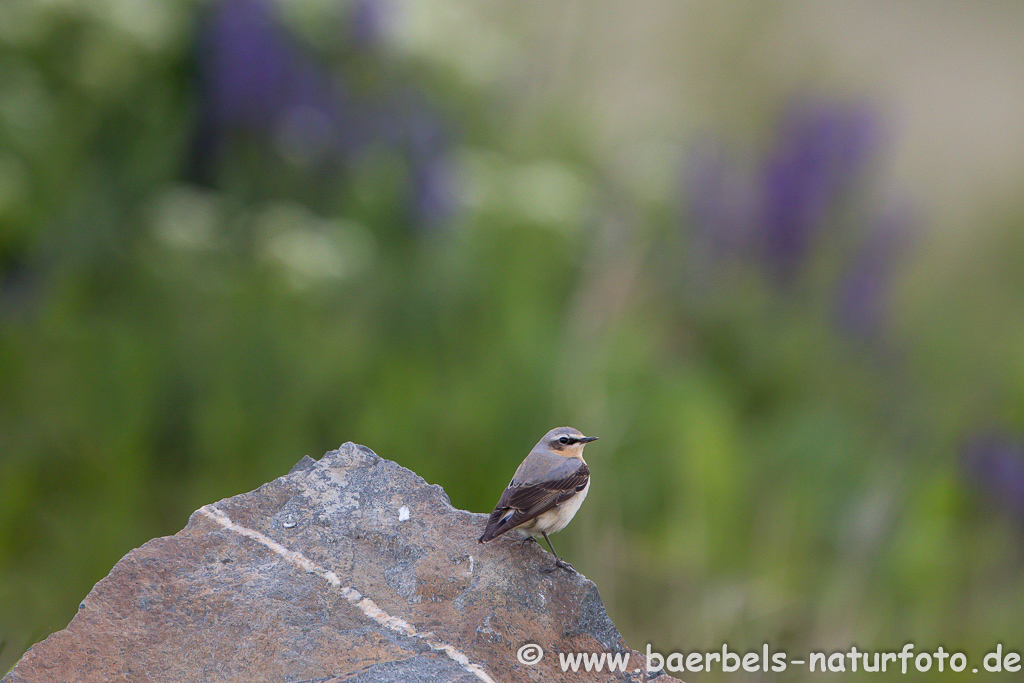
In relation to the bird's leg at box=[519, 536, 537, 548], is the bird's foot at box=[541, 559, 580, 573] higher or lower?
lower

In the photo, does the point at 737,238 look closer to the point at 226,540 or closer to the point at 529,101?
the point at 529,101

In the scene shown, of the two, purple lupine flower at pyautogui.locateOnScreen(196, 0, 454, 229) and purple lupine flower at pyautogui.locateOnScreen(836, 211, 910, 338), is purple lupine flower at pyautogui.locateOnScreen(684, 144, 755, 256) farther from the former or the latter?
purple lupine flower at pyautogui.locateOnScreen(196, 0, 454, 229)

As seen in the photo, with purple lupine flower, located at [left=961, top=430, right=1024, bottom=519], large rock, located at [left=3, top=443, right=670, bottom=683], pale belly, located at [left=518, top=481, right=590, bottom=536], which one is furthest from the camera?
purple lupine flower, located at [left=961, top=430, right=1024, bottom=519]

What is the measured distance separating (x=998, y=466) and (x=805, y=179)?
121 centimetres

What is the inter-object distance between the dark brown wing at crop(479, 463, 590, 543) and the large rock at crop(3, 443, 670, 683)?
8cm

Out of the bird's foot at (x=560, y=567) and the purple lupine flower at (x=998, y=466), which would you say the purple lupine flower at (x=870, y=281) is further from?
the bird's foot at (x=560, y=567)

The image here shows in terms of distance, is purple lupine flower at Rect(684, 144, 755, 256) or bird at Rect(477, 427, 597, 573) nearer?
bird at Rect(477, 427, 597, 573)

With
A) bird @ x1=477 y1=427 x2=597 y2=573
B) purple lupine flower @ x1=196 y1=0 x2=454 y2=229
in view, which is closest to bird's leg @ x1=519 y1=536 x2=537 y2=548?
bird @ x1=477 y1=427 x2=597 y2=573

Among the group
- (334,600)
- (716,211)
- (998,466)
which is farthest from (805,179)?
(334,600)

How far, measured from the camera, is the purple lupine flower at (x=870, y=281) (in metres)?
3.46

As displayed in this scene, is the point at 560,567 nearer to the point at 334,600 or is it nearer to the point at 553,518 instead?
the point at 553,518

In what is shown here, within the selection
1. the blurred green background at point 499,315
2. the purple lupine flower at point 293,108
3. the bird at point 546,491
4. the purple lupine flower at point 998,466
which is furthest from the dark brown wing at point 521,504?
the purple lupine flower at point 293,108

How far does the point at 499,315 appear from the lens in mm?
3047

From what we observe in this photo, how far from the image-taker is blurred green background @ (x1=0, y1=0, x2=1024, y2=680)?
2.45 meters
